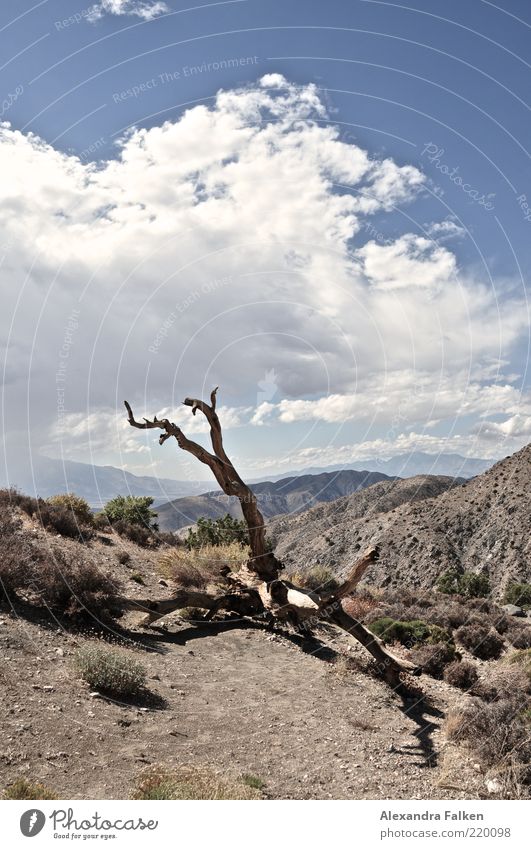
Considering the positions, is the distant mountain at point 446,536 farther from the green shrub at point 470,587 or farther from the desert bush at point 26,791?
the desert bush at point 26,791

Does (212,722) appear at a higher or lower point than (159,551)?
lower

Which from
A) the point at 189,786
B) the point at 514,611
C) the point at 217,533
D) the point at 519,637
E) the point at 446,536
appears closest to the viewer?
the point at 189,786

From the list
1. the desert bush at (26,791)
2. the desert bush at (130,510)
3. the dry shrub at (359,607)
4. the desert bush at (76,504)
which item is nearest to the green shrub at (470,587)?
the dry shrub at (359,607)

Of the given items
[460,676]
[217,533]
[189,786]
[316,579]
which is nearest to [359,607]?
[316,579]

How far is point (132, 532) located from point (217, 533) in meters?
4.15

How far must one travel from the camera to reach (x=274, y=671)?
507 inches

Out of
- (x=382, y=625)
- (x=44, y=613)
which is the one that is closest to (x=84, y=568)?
(x=44, y=613)

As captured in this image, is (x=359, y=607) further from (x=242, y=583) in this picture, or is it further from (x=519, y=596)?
(x=519, y=596)

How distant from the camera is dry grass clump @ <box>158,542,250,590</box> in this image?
62.8ft

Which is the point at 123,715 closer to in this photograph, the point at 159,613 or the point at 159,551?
the point at 159,613

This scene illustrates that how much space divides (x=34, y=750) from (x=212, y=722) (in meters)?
3.29

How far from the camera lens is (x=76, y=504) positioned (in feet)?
80.7

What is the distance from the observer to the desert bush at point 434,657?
14789mm
